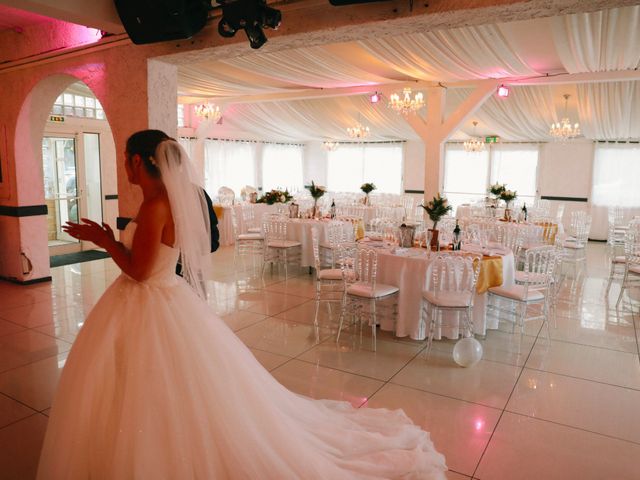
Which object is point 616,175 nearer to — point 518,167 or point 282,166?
point 518,167

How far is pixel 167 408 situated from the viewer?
222 centimetres

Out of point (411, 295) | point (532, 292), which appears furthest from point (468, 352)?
point (532, 292)

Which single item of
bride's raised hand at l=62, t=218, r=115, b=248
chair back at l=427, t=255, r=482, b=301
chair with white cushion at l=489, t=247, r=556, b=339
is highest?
bride's raised hand at l=62, t=218, r=115, b=248

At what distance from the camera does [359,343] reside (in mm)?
4875

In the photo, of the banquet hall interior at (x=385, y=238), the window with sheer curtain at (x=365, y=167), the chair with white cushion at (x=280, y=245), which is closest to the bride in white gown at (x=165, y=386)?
the banquet hall interior at (x=385, y=238)

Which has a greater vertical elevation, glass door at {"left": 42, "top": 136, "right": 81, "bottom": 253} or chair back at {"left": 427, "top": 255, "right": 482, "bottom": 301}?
glass door at {"left": 42, "top": 136, "right": 81, "bottom": 253}

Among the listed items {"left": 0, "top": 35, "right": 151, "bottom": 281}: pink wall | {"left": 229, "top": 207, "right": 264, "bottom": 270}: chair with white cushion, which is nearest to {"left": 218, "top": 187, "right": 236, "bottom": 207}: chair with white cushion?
{"left": 229, "top": 207, "right": 264, "bottom": 270}: chair with white cushion

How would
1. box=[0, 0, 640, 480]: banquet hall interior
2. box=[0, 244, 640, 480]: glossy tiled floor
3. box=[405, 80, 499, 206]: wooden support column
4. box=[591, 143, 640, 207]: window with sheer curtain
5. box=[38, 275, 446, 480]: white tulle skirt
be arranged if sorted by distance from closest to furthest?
box=[38, 275, 446, 480]: white tulle skirt → box=[0, 244, 640, 480]: glossy tiled floor → box=[0, 0, 640, 480]: banquet hall interior → box=[405, 80, 499, 206]: wooden support column → box=[591, 143, 640, 207]: window with sheer curtain

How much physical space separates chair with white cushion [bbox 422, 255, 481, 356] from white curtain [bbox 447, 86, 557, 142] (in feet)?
24.8

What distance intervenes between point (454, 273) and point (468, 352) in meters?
0.84

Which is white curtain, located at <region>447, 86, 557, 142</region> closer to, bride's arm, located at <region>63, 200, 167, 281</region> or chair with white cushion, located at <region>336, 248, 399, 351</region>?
chair with white cushion, located at <region>336, 248, 399, 351</region>

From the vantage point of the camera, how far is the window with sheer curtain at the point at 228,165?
14.2 metres

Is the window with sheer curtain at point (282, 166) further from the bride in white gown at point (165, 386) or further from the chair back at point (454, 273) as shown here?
the bride in white gown at point (165, 386)

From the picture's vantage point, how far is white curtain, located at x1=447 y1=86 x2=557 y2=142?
1105 cm
